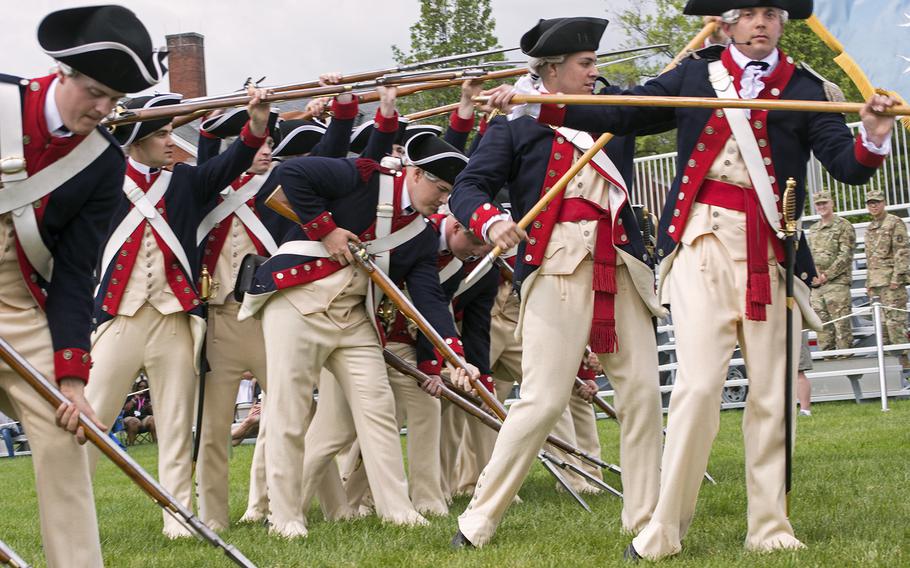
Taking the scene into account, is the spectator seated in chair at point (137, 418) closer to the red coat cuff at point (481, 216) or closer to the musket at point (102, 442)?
the red coat cuff at point (481, 216)

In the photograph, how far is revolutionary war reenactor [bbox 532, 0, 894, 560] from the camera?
5.52 meters

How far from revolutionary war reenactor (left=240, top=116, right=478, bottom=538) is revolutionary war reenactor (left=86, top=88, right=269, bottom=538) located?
376mm

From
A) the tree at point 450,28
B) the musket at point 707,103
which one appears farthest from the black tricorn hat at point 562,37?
the tree at point 450,28

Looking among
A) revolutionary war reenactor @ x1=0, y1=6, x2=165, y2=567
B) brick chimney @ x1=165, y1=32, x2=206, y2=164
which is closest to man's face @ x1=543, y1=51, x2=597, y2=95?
revolutionary war reenactor @ x1=0, y1=6, x2=165, y2=567

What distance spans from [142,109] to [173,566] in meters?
2.44

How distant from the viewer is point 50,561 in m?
4.65

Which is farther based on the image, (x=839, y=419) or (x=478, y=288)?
(x=839, y=419)

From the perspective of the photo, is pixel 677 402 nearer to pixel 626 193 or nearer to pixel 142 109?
pixel 626 193

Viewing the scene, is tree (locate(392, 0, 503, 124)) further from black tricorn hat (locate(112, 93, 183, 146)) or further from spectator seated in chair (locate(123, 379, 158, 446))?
black tricorn hat (locate(112, 93, 183, 146))

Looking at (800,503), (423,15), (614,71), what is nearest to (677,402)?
(800,503)

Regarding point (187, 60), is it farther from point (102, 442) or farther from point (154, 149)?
point (102, 442)

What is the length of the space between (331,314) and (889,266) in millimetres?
10394

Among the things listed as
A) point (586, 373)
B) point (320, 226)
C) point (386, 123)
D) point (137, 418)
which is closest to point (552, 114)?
point (320, 226)

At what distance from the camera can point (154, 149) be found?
24.9ft
